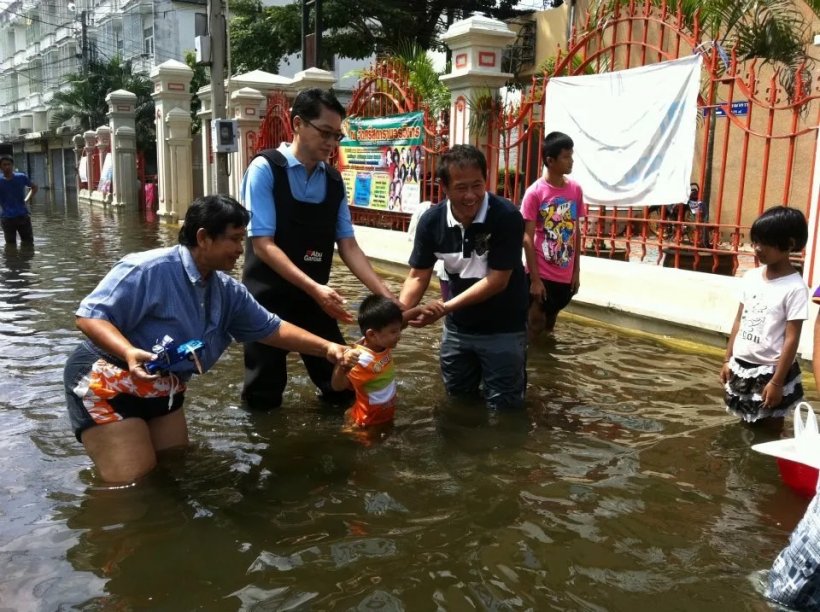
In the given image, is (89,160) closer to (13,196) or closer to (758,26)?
(13,196)

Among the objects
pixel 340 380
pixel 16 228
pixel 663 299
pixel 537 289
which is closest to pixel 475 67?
pixel 663 299

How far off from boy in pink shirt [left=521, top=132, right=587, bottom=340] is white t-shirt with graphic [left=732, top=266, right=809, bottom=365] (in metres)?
1.86

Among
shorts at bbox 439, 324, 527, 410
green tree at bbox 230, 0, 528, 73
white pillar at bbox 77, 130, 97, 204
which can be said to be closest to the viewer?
shorts at bbox 439, 324, 527, 410

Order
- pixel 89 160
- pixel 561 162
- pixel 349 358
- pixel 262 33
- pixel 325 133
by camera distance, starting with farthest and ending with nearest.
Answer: pixel 89 160 < pixel 262 33 < pixel 561 162 < pixel 325 133 < pixel 349 358

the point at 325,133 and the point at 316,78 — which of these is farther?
the point at 316,78

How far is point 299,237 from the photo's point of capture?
4.20 metres

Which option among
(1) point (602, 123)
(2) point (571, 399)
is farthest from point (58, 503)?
(1) point (602, 123)

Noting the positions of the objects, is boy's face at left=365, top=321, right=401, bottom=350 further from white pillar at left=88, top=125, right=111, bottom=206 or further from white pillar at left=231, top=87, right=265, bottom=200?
white pillar at left=88, top=125, right=111, bottom=206

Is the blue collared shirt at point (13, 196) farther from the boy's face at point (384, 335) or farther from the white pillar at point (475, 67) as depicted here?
the boy's face at point (384, 335)

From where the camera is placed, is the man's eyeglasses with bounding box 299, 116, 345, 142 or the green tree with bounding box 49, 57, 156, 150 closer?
the man's eyeglasses with bounding box 299, 116, 345, 142

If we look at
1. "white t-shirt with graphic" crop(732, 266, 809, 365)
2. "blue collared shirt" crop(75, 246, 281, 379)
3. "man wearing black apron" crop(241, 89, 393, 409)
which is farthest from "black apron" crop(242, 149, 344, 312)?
"white t-shirt with graphic" crop(732, 266, 809, 365)

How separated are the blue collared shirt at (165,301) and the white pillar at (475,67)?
6.60m

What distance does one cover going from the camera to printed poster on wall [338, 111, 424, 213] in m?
11.4

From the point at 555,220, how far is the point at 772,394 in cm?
237
